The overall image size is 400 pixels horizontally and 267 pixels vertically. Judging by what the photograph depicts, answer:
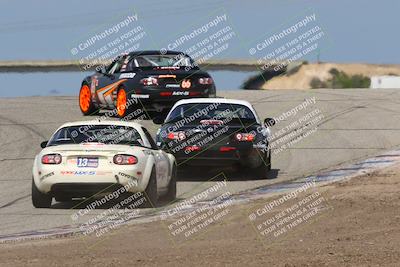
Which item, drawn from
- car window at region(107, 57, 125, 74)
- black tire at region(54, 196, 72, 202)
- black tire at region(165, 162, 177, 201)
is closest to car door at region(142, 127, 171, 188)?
black tire at region(165, 162, 177, 201)

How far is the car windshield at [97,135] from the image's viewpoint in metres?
14.1

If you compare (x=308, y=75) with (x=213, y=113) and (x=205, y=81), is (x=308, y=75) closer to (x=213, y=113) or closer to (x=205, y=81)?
(x=205, y=81)

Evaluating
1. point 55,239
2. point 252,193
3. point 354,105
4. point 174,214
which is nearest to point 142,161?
point 174,214

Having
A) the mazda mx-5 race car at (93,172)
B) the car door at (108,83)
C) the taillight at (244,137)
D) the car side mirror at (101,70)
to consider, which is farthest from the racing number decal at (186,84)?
the mazda mx-5 race car at (93,172)

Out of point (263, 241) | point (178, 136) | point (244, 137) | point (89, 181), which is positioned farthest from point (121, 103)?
point (263, 241)

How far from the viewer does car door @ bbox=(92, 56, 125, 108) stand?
23.8 metres

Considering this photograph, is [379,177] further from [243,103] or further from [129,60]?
[129,60]

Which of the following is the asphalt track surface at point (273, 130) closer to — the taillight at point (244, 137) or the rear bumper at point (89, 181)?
the rear bumper at point (89, 181)

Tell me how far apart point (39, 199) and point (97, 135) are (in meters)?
1.34

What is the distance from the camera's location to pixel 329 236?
33.4 ft

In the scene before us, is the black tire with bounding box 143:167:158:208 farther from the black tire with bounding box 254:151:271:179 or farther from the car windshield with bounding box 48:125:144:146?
the black tire with bounding box 254:151:271:179

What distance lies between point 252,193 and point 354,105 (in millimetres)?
13113

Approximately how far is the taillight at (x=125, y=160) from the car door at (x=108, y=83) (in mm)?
10291

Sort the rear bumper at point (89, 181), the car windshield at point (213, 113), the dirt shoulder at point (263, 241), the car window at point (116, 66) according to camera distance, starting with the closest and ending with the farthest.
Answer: the dirt shoulder at point (263, 241) → the rear bumper at point (89, 181) → the car windshield at point (213, 113) → the car window at point (116, 66)
